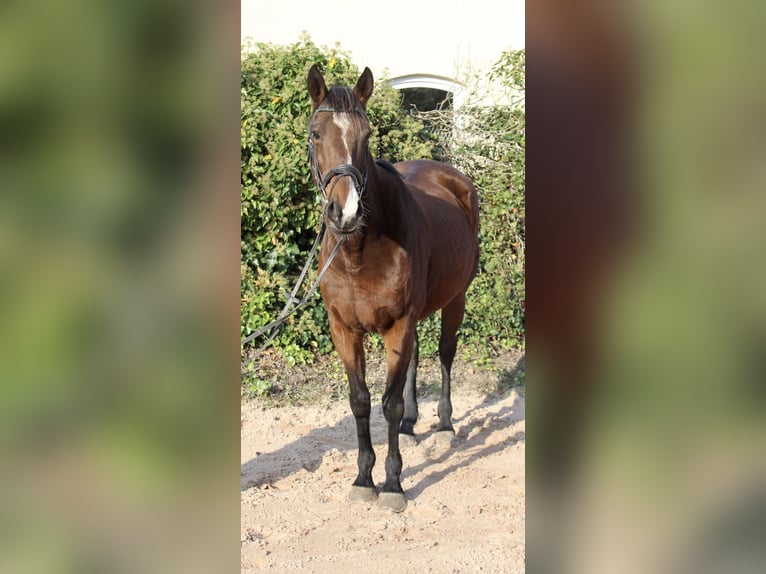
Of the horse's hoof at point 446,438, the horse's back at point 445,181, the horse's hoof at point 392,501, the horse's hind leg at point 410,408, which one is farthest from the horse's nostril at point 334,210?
the horse's hoof at point 446,438

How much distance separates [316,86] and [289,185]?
3.10 meters

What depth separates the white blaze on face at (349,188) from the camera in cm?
319

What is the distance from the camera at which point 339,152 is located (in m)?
3.36

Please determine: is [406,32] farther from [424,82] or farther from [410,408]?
[410,408]

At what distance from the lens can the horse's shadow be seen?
15.4ft

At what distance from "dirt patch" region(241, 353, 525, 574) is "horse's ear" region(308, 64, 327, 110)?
7.29ft

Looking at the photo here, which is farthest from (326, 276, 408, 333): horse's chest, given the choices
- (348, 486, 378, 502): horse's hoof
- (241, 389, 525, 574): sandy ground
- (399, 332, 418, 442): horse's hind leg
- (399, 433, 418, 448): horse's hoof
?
(399, 433, 418, 448): horse's hoof

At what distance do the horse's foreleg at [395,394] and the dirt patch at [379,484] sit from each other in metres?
0.10

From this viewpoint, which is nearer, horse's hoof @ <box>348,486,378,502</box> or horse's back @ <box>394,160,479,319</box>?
horse's hoof @ <box>348,486,378,502</box>

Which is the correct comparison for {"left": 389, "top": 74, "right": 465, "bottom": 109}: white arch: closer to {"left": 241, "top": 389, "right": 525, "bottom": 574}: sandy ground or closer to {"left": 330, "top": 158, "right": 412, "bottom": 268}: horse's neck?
{"left": 241, "top": 389, "right": 525, "bottom": 574}: sandy ground
